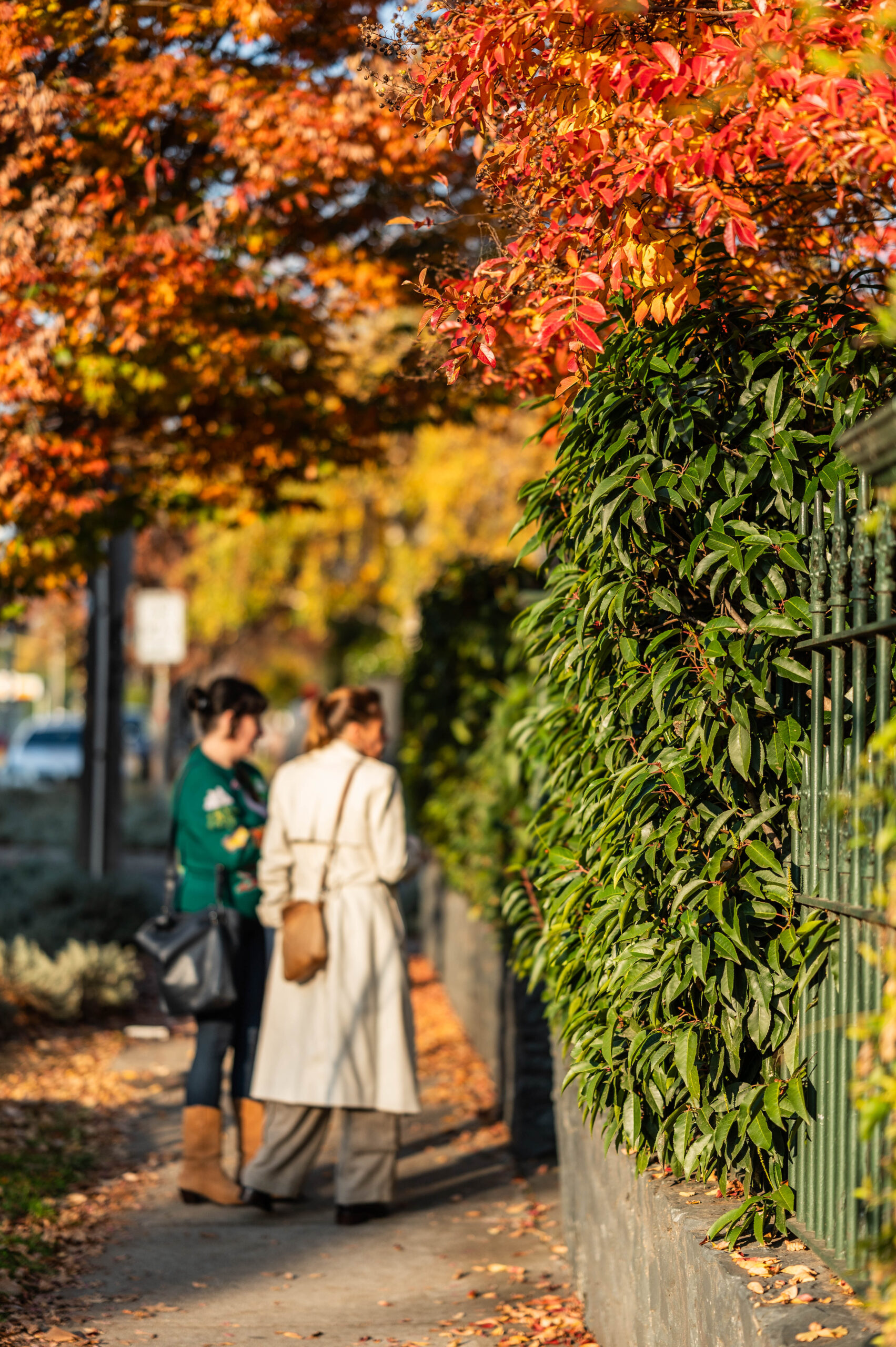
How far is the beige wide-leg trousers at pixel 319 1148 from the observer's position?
210 inches

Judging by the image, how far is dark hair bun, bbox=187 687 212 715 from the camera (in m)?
6.01

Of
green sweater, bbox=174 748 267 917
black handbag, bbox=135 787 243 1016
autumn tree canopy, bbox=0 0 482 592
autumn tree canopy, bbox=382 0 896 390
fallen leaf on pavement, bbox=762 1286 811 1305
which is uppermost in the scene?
autumn tree canopy, bbox=0 0 482 592

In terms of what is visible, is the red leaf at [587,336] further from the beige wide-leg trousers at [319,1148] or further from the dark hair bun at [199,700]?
the beige wide-leg trousers at [319,1148]

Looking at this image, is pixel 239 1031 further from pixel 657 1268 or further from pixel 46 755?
pixel 46 755

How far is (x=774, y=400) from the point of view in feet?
10.4

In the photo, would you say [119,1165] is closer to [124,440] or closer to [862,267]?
[124,440]

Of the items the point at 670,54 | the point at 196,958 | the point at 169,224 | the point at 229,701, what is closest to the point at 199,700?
the point at 229,701

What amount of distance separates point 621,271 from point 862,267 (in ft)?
4.33

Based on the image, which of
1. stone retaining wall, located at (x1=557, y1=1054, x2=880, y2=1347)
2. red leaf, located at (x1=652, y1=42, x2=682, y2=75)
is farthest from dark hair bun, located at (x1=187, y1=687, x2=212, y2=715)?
red leaf, located at (x1=652, y1=42, x2=682, y2=75)

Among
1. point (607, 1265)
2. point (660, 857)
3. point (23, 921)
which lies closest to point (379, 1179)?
point (607, 1265)

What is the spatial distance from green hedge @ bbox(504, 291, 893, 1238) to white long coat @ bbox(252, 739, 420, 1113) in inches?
76.9

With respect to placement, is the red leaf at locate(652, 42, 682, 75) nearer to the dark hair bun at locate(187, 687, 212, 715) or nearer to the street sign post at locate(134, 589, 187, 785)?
the dark hair bun at locate(187, 687, 212, 715)

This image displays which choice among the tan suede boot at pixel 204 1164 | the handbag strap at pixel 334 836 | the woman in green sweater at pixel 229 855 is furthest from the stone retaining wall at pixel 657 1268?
the woman in green sweater at pixel 229 855

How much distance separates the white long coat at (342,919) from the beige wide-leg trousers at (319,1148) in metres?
0.10
